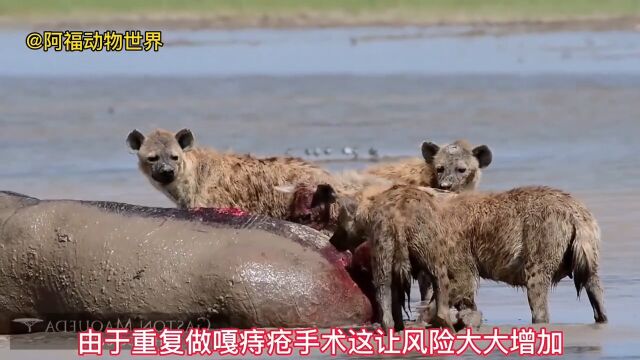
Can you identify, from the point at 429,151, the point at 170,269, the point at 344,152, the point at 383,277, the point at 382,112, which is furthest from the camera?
the point at 382,112

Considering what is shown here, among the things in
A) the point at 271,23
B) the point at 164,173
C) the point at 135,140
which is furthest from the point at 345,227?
the point at 271,23

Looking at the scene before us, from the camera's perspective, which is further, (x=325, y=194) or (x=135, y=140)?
(x=135, y=140)

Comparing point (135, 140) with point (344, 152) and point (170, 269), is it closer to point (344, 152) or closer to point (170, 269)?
point (170, 269)

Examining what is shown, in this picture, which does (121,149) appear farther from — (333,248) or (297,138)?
(333,248)

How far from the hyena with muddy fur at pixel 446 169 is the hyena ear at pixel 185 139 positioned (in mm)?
1197

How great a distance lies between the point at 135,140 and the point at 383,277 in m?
3.04

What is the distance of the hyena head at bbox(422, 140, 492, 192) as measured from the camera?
10617 millimetres

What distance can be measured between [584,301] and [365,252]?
154cm

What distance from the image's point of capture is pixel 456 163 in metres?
10.7

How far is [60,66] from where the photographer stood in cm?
3244

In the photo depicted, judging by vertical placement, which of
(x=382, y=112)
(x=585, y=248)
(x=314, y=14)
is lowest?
(x=585, y=248)

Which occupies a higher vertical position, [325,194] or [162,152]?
[162,152]

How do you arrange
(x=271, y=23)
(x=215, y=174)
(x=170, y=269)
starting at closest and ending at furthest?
(x=170, y=269) → (x=215, y=174) → (x=271, y=23)

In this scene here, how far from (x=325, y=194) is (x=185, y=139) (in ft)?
7.02
